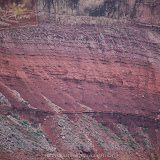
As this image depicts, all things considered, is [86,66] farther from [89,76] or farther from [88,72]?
[89,76]

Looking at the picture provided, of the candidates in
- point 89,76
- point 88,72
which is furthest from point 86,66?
point 89,76

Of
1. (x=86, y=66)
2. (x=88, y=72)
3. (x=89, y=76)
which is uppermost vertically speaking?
(x=86, y=66)

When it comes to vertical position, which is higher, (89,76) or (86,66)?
(86,66)

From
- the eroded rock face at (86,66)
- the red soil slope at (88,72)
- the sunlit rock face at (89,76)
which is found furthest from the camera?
the eroded rock face at (86,66)

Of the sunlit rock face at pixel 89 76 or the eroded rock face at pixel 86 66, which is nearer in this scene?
the sunlit rock face at pixel 89 76

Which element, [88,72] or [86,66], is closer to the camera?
[88,72]

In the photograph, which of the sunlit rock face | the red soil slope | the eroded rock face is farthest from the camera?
the eroded rock face

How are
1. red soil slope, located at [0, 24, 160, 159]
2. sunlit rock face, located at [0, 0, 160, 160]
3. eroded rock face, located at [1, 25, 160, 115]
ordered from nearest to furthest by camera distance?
1. sunlit rock face, located at [0, 0, 160, 160]
2. red soil slope, located at [0, 24, 160, 159]
3. eroded rock face, located at [1, 25, 160, 115]

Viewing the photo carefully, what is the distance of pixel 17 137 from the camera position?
14102 millimetres

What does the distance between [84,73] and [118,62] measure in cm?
377

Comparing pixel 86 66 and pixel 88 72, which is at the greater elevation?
pixel 86 66

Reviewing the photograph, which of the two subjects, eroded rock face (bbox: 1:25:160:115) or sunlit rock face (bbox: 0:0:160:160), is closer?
sunlit rock face (bbox: 0:0:160:160)

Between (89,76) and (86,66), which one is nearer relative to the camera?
(89,76)

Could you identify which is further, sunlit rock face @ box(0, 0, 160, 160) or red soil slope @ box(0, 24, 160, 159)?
red soil slope @ box(0, 24, 160, 159)
